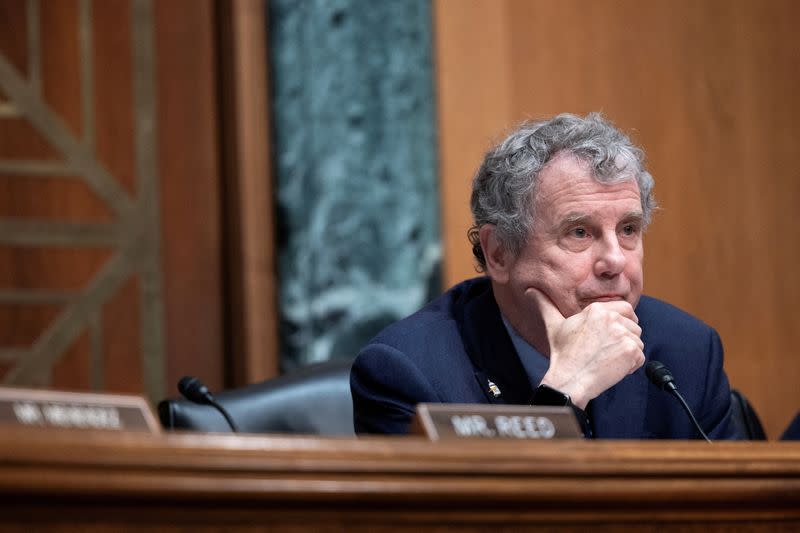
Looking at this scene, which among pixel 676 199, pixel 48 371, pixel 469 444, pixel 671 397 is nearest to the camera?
pixel 469 444

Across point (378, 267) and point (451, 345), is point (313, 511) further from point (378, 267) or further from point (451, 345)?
point (378, 267)

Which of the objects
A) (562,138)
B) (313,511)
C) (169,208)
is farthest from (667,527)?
(169,208)

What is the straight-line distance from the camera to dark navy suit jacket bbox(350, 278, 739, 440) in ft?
6.95

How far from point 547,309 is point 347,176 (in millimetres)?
1598

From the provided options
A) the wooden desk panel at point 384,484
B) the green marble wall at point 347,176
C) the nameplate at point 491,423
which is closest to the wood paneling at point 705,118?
the green marble wall at point 347,176

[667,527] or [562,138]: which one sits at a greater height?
[562,138]

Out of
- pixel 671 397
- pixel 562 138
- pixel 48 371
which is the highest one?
pixel 562 138

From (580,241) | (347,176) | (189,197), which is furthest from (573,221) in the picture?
(189,197)

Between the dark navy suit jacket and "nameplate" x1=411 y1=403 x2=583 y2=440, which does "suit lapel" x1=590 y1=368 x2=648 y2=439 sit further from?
"nameplate" x1=411 y1=403 x2=583 y2=440

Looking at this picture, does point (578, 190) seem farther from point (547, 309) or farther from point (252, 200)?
point (252, 200)

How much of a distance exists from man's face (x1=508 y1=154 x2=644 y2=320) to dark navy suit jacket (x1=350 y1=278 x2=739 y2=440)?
0.12 m

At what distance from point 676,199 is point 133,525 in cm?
338

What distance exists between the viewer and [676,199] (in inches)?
166

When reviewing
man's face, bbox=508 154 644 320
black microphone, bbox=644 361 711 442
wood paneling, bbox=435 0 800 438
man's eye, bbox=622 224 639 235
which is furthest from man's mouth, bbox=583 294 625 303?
wood paneling, bbox=435 0 800 438
